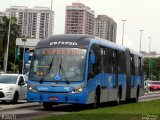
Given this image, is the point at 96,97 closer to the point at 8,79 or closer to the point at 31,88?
the point at 31,88

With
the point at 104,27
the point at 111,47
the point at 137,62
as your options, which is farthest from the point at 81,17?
the point at 111,47

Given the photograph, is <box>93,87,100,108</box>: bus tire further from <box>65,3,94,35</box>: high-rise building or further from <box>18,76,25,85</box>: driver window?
<box>65,3,94,35</box>: high-rise building

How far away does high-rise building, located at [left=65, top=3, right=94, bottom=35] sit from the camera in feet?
374

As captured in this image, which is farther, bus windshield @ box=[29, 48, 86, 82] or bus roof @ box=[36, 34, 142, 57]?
bus roof @ box=[36, 34, 142, 57]

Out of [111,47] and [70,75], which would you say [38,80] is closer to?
[70,75]

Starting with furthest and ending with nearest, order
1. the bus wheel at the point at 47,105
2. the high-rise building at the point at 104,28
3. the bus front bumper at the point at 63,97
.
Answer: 1. the high-rise building at the point at 104,28
2. the bus wheel at the point at 47,105
3. the bus front bumper at the point at 63,97

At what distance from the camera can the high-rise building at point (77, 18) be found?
113938 mm

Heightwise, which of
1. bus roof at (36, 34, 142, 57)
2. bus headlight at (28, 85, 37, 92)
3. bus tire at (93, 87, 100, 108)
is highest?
bus roof at (36, 34, 142, 57)

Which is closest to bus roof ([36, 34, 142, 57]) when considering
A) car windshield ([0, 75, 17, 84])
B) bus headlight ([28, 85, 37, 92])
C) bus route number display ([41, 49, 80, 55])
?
bus route number display ([41, 49, 80, 55])

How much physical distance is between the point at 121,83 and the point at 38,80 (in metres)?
8.08

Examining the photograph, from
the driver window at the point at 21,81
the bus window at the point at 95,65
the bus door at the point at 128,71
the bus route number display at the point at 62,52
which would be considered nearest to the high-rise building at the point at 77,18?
the bus door at the point at 128,71

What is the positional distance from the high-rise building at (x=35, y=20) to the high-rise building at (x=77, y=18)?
5.28 meters

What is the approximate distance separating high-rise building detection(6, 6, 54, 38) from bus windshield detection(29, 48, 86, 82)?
95.5m

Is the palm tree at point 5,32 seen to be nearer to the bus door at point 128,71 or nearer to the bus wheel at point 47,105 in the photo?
the bus door at point 128,71
